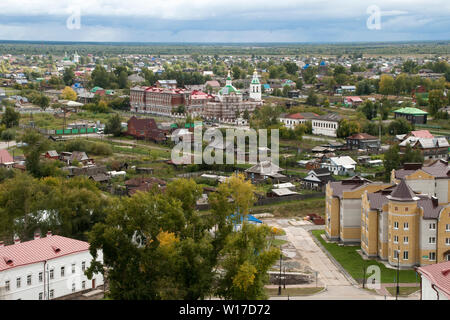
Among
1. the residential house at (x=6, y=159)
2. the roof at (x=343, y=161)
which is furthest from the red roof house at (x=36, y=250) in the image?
the roof at (x=343, y=161)

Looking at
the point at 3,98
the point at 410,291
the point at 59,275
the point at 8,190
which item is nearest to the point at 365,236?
the point at 410,291

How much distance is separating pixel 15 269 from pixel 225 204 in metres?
6.96

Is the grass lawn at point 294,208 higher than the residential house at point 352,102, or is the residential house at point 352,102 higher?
the residential house at point 352,102

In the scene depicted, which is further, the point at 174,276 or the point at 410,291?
the point at 410,291

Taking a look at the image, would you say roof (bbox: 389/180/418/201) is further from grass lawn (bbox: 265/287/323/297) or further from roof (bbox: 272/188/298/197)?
roof (bbox: 272/188/298/197)

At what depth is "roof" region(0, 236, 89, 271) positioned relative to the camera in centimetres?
1925

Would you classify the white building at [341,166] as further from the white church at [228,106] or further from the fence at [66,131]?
the white church at [228,106]

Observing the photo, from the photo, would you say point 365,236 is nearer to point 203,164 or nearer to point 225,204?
point 225,204

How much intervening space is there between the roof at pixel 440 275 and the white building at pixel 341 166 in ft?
82.0

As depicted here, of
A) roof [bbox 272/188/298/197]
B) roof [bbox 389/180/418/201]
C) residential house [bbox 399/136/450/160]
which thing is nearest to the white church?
residential house [bbox 399/136/450/160]

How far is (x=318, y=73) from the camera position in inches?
4712

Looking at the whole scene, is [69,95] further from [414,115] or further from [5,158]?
[414,115]

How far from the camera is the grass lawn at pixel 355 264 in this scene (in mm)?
22841

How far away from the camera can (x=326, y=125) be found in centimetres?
5900
